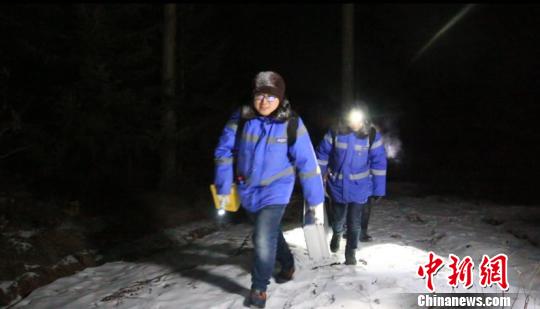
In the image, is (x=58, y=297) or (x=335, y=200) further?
(x=335, y=200)

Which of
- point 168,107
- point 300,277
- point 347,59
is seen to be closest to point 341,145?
point 300,277

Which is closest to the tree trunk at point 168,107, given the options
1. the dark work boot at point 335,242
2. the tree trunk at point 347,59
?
the tree trunk at point 347,59

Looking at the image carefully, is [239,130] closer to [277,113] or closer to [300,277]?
[277,113]

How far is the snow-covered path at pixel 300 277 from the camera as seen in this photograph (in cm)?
458

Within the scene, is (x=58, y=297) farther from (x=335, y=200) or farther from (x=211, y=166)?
(x=211, y=166)

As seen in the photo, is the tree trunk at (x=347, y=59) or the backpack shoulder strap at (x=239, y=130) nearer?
the backpack shoulder strap at (x=239, y=130)

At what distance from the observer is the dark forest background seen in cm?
1089

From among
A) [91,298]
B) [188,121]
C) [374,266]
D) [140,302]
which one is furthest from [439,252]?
[188,121]

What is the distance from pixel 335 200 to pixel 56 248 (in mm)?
5629

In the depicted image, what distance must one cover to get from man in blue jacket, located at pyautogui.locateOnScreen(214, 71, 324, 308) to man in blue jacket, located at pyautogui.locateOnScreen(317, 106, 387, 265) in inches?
57.3

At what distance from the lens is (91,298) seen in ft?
17.1

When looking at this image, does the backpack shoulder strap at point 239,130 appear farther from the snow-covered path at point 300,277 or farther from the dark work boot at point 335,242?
the dark work boot at point 335,242

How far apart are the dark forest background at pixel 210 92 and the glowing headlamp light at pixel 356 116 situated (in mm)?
1730

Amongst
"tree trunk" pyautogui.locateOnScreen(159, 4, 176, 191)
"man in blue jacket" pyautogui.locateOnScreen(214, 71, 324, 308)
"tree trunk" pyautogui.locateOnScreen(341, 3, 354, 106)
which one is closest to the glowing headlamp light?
"man in blue jacket" pyautogui.locateOnScreen(214, 71, 324, 308)
